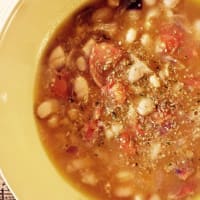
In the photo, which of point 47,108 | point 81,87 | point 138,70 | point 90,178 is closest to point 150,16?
point 138,70

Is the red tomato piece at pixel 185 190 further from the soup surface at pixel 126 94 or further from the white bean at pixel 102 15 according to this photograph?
the white bean at pixel 102 15

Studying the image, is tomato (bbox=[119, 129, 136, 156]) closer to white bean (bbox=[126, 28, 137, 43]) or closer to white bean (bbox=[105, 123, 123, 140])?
white bean (bbox=[105, 123, 123, 140])

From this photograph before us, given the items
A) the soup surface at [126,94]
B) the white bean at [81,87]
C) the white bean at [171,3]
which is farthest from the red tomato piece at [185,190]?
the white bean at [171,3]

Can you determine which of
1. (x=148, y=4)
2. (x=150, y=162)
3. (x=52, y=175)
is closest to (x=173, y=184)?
(x=150, y=162)

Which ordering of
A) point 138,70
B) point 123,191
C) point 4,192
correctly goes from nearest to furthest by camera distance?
point 138,70
point 123,191
point 4,192

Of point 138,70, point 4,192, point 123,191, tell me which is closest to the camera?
point 138,70

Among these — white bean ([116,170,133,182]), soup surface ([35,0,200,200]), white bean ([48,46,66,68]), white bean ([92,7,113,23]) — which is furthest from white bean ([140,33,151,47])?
white bean ([116,170,133,182])

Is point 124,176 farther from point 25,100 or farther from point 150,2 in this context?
point 150,2
